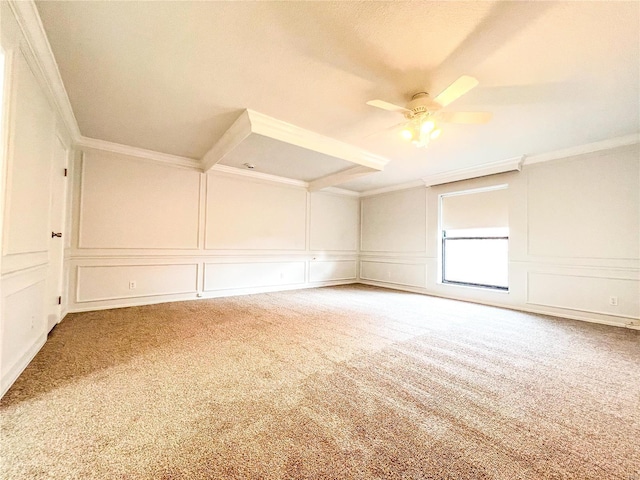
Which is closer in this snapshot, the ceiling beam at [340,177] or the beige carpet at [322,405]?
the beige carpet at [322,405]

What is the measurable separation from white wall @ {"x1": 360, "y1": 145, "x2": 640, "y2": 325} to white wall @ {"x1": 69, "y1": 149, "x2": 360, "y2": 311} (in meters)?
3.13

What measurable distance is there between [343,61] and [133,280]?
4.04m

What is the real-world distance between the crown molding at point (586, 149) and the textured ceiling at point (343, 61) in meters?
0.23

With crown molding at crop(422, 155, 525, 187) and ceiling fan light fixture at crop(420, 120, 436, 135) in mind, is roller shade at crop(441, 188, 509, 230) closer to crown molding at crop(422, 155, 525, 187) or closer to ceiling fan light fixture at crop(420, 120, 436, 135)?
crown molding at crop(422, 155, 525, 187)

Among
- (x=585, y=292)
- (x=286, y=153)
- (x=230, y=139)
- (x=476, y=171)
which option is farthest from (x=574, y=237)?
(x=230, y=139)

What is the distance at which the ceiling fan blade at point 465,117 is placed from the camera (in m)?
2.27

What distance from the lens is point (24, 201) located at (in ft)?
6.01

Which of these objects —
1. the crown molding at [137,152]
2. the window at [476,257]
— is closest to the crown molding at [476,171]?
the window at [476,257]

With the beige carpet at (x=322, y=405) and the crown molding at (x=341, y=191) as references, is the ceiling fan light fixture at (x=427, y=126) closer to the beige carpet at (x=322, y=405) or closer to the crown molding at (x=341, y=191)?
the beige carpet at (x=322, y=405)

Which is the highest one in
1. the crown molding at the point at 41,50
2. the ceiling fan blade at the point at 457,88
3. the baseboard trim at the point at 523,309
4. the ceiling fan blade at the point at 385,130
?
the ceiling fan blade at the point at 385,130

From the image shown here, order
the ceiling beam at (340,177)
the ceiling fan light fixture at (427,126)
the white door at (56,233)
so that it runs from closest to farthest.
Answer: the ceiling fan light fixture at (427,126) → the white door at (56,233) → the ceiling beam at (340,177)

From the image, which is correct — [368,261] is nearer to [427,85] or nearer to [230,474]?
[427,85]

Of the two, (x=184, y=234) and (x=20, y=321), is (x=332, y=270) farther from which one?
(x=20, y=321)

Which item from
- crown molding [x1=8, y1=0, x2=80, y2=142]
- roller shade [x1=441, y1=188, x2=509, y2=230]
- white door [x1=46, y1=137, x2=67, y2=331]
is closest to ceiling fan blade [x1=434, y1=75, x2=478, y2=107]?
crown molding [x1=8, y1=0, x2=80, y2=142]
